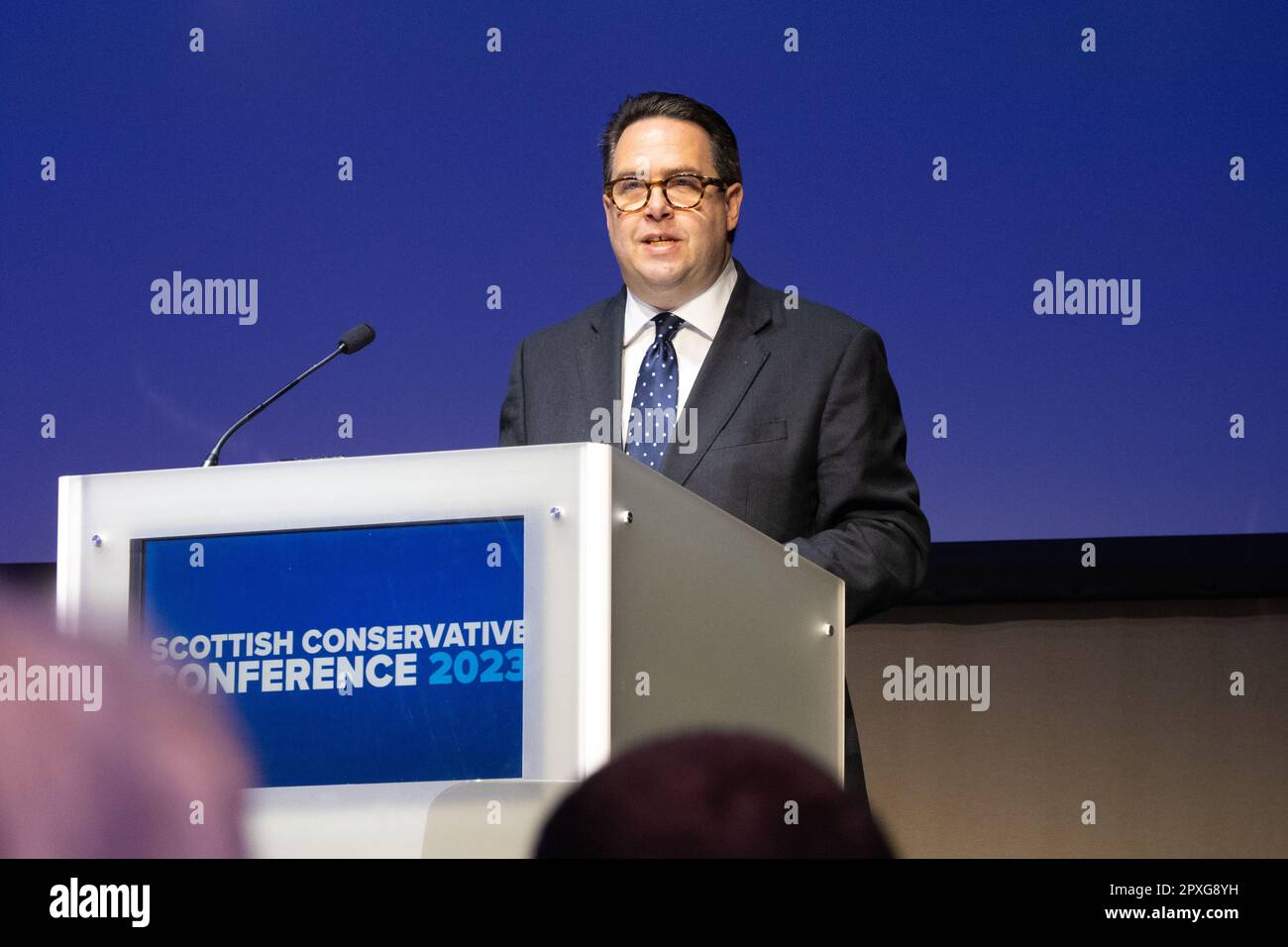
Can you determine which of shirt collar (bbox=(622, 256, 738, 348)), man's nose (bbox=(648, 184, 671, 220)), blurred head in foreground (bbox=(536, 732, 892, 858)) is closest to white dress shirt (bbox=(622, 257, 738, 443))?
shirt collar (bbox=(622, 256, 738, 348))

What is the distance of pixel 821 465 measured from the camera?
2.07 m

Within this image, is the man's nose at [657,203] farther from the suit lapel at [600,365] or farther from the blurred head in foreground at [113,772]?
the blurred head in foreground at [113,772]

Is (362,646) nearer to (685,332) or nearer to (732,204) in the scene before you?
(685,332)

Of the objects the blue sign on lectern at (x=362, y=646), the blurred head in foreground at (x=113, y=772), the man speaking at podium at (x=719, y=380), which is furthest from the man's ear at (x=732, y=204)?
the blurred head in foreground at (x=113, y=772)

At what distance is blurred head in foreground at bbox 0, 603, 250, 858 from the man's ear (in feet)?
3.52

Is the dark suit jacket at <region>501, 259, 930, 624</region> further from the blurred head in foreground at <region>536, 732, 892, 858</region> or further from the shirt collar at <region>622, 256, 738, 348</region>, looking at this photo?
the blurred head in foreground at <region>536, 732, 892, 858</region>

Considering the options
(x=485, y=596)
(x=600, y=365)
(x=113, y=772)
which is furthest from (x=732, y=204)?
(x=113, y=772)

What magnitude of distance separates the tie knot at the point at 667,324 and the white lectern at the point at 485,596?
0.59 m

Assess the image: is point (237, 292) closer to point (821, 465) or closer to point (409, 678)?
point (821, 465)

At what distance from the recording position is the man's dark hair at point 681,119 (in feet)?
7.26

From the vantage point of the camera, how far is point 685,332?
7.07ft

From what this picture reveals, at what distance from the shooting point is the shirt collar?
2.16 meters

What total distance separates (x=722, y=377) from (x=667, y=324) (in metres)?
0.14
